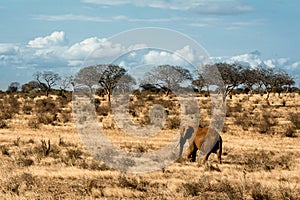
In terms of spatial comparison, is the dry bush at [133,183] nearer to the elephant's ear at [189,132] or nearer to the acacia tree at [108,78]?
the elephant's ear at [189,132]

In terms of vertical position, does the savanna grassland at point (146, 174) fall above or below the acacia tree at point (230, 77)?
below

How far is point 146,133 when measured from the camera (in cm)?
2338

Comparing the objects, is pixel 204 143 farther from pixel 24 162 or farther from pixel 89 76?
pixel 89 76

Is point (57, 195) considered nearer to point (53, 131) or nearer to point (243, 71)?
point (53, 131)

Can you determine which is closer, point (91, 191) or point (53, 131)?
point (91, 191)

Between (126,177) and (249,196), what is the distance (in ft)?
10.2

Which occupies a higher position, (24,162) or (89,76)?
(89,76)

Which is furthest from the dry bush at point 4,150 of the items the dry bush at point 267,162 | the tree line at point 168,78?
the tree line at point 168,78

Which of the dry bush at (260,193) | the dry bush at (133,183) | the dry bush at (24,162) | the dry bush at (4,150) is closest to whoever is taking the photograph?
the dry bush at (260,193)

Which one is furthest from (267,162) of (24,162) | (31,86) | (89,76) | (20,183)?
(31,86)

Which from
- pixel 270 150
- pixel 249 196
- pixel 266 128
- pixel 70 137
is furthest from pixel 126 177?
pixel 266 128

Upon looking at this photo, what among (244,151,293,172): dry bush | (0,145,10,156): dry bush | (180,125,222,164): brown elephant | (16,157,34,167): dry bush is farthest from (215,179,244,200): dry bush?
(0,145,10,156): dry bush

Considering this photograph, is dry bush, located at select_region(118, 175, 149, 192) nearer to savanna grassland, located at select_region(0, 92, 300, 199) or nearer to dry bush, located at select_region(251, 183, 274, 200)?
savanna grassland, located at select_region(0, 92, 300, 199)

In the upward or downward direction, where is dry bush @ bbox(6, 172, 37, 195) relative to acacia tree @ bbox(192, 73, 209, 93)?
downward
